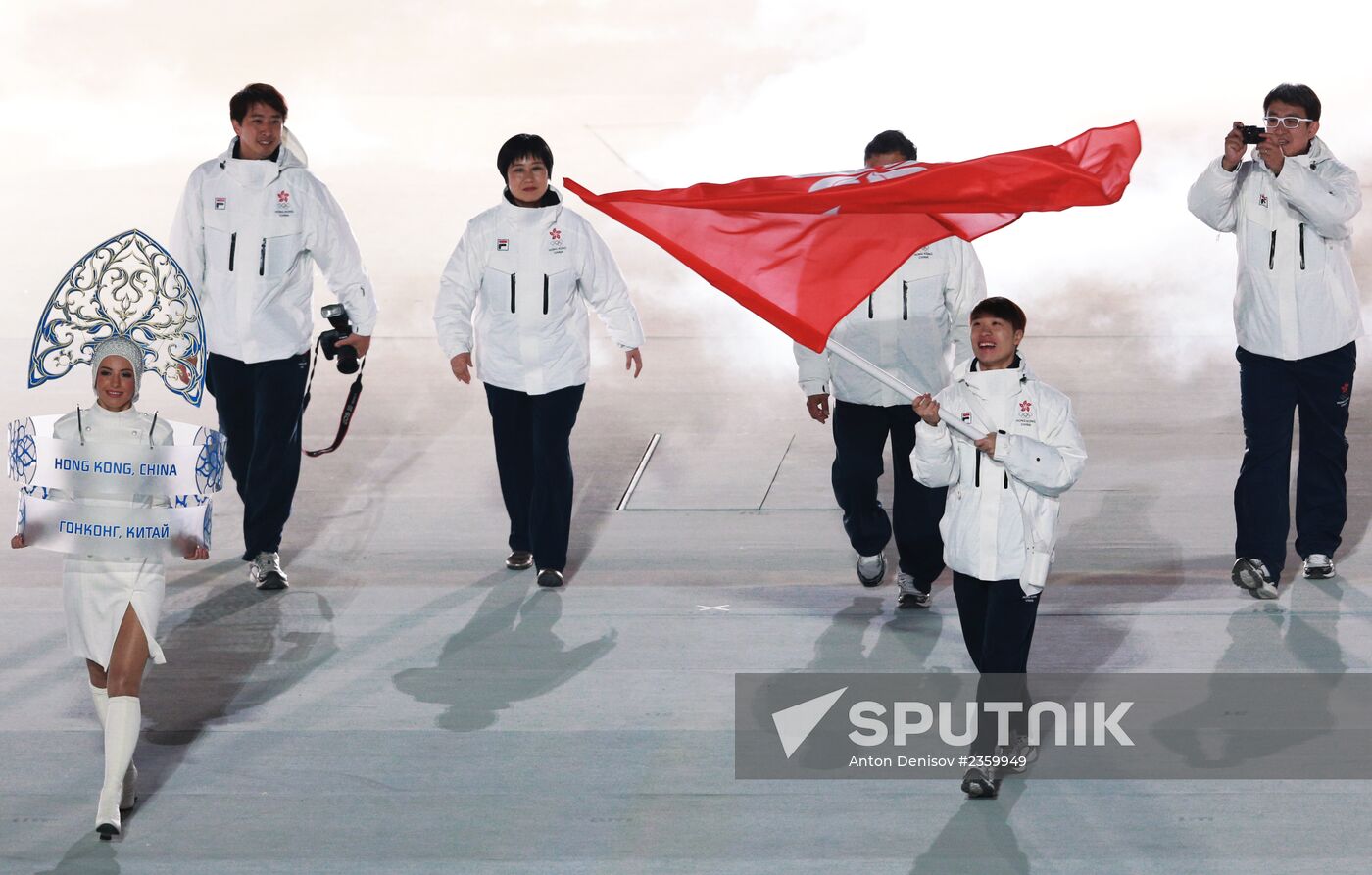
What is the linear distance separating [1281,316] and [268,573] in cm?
412

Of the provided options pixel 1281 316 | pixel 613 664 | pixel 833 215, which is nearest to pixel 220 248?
pixel 613 664

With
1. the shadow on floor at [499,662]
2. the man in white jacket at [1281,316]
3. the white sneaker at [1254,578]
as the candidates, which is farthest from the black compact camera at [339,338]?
the white sneaker at [1254,578]

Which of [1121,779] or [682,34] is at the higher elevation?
[682,34]

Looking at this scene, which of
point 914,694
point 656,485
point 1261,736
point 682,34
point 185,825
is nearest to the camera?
point 185,825

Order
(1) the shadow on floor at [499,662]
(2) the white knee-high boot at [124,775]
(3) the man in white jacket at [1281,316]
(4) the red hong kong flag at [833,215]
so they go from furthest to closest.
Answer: (3) the man in white jacket at [1281,316] → (1) the shadow on floor at [499,662] → (4) the red hong kong flag at [833,215] → (2) the white knee-high boot at [124,775]

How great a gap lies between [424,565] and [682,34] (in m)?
15.0

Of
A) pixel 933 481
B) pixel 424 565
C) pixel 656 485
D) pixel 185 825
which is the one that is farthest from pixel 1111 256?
pixel 185 825

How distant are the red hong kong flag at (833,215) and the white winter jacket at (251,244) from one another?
5.75 ft

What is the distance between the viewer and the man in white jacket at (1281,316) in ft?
21.9

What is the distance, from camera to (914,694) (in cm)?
595

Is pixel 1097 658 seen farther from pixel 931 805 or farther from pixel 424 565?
pixel 424 565

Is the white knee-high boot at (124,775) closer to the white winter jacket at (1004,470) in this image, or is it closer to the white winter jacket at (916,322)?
the white winter jacket at (1004,470)

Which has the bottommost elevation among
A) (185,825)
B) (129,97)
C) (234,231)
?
(185,825)

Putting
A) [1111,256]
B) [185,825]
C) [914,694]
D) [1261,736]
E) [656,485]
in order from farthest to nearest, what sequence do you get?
[1111,256] < [656,485] < [914,694] < [1261,736] < [185,825]
